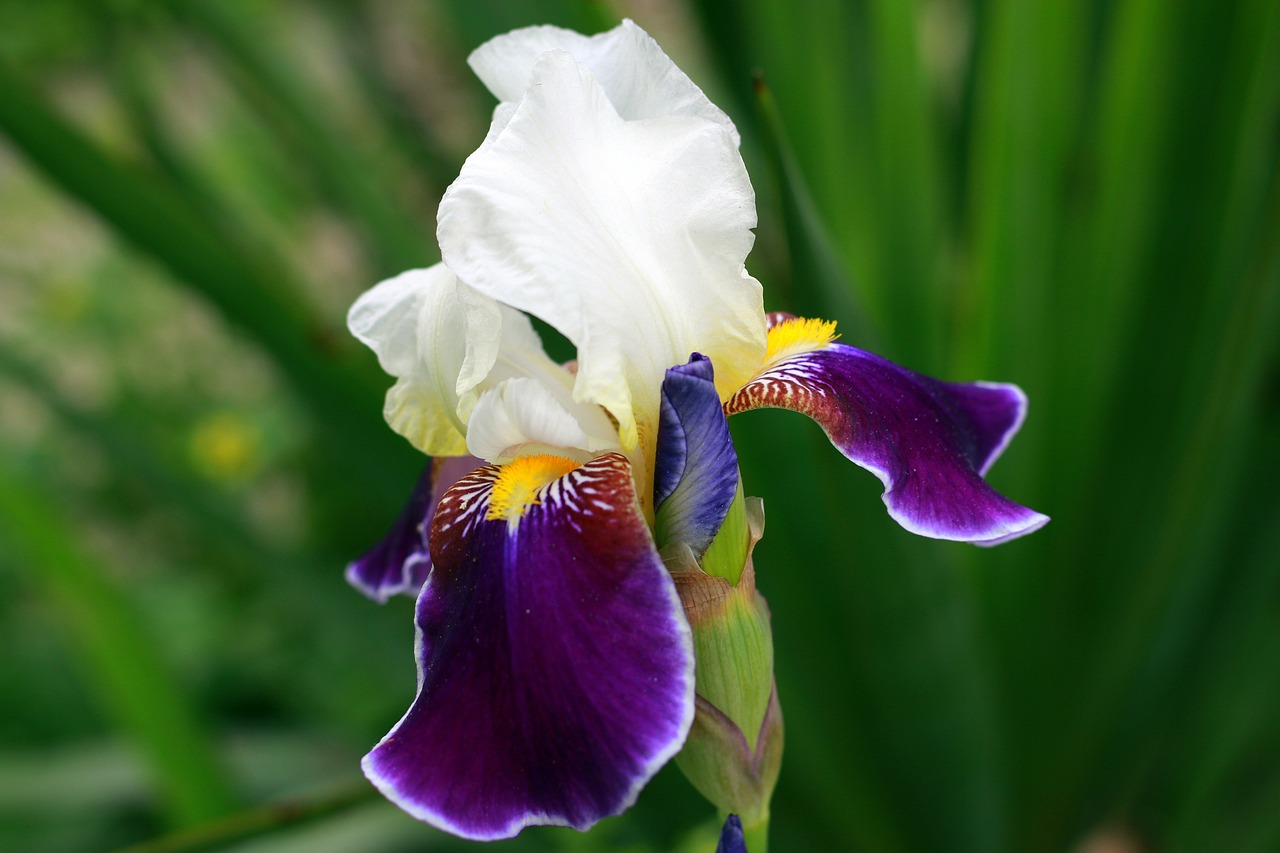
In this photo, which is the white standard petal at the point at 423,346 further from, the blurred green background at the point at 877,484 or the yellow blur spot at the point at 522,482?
the blurred green background at the point at 877,484

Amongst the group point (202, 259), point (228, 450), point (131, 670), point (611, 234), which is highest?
point (611, 234)

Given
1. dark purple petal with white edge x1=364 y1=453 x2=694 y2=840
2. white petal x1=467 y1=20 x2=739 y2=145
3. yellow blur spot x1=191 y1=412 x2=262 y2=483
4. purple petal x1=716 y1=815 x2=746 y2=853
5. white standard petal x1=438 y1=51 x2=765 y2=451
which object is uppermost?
white petal x1=467 y1=20 x2=739 y2=145

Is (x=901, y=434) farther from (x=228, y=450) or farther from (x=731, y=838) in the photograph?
(x=228, y=450)

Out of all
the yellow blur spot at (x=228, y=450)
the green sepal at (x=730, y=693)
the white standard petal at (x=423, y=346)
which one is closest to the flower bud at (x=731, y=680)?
the green sepal at (x=730, y=693)

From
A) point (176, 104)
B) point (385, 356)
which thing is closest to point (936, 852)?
point (385, 356)

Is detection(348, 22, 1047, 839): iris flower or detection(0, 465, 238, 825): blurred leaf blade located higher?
detection(348, 22, 1047, 839): iris flower

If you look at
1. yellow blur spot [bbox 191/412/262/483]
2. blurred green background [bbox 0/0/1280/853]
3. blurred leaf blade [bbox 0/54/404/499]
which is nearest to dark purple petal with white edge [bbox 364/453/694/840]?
blurred green background [bbox 0/0/1280/853]

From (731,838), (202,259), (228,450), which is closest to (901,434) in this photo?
(731,838)

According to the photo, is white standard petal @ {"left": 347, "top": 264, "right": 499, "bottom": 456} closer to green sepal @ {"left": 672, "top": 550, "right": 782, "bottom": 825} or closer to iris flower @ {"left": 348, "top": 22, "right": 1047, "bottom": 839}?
iris flower @ {"left": 348, "top": 22, "right": 1047, "bottom": 839}
